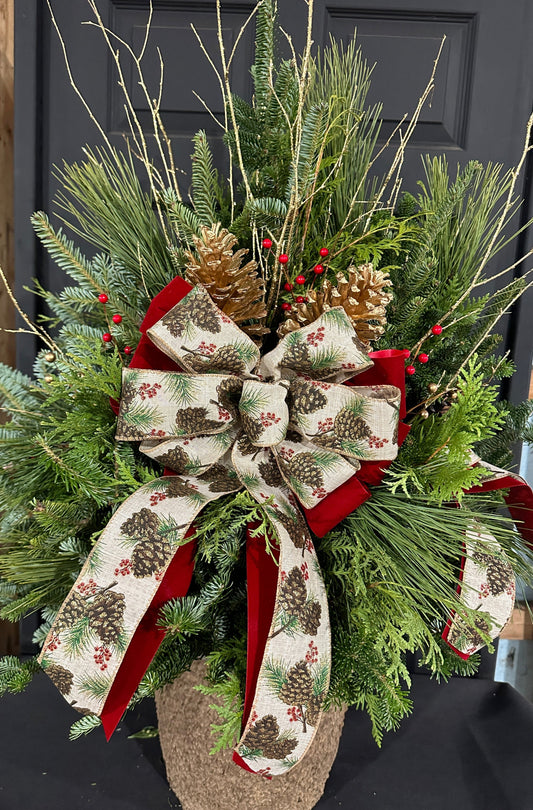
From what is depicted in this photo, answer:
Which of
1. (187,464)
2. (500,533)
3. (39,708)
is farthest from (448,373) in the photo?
(39,708)

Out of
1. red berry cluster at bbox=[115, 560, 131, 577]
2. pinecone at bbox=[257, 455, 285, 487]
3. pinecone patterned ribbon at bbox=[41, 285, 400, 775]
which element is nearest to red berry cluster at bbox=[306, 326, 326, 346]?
pinecone patterned ribbon at bbox=[41, 285, 400, 775]

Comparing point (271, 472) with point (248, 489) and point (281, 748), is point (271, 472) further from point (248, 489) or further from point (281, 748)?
point (281, 748)

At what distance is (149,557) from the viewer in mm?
408

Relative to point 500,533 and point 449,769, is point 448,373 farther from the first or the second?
point 449,769

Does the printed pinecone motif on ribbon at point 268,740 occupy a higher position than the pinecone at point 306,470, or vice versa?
the pinecone at point 306,470

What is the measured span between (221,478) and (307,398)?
0.10 metres

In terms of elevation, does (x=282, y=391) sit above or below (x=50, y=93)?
below

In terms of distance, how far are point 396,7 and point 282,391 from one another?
0.74 m

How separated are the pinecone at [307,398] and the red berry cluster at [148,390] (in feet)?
0.35

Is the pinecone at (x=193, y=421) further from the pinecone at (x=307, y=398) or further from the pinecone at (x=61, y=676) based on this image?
the pinecone at (x=61, y=676)

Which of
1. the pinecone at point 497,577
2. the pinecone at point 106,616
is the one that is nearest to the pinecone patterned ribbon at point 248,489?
the pinecone at point 106,616

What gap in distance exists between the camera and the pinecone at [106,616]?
1.31 feet

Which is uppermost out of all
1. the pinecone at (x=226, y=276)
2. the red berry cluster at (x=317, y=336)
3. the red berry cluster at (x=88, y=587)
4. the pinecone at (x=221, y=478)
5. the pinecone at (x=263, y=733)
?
the pinecone at (x=226, y=276)

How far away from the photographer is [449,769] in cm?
67
